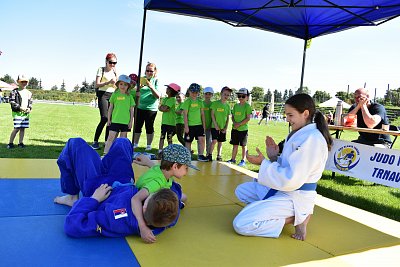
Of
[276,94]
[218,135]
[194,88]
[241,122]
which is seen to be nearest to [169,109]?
[194,88]

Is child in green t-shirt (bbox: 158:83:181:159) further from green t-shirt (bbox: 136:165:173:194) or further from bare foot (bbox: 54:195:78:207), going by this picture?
green t-shirt (bbox: 136:165:173:194)

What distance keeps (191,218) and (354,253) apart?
1643 mm

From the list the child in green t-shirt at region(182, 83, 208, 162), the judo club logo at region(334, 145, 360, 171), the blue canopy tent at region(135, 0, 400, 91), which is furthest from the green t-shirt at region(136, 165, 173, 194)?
the judo club logo at region(334, 145, 360, 171)

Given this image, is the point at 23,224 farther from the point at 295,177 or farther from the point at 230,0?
the point at 230,0

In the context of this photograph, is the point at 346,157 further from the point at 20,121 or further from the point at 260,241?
the point at 20,121

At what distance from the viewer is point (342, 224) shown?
3.87 m

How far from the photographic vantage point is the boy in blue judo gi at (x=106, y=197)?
2.67 meters

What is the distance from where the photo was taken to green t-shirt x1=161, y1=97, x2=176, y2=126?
7.74 meters

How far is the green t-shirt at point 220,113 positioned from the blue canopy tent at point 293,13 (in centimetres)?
196

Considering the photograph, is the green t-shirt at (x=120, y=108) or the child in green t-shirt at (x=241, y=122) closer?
the green t-shirt at (x=120, y=108)

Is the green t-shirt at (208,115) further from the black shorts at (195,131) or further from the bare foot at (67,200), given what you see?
the bare foot at (67,200)

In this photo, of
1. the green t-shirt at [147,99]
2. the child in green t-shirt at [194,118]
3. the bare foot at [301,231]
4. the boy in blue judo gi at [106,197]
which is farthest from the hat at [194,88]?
the bare foot at [301,231]

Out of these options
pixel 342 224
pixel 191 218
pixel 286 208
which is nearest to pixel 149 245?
pixel 191 218

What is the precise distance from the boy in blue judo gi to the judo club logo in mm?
4138
